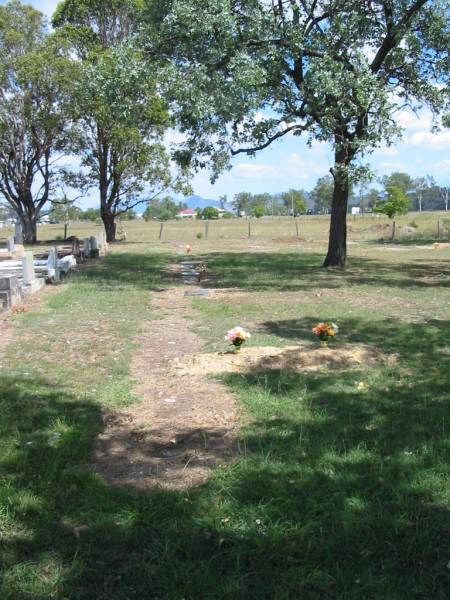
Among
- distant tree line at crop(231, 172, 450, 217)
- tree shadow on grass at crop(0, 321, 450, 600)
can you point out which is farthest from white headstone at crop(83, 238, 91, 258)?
distant tree line at crop(231, 172, 450, 217)

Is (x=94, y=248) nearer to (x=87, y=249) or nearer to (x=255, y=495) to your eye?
(x=87, y=249)

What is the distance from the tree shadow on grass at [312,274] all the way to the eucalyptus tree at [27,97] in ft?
51.7

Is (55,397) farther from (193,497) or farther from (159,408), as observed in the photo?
(193,497)

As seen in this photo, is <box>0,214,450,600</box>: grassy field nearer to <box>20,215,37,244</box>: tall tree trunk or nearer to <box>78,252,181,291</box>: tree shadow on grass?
<box>78,252,181,291</box>: tree shadow on grass

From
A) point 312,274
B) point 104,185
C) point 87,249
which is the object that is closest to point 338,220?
point 312,274

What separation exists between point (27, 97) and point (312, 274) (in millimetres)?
22169

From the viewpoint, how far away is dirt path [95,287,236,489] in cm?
390

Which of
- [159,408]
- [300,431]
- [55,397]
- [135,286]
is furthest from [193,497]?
[135,286]

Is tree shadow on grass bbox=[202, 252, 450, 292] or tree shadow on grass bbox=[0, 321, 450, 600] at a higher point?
tree shadow on grass bbox=[202, 252, 450, 292]

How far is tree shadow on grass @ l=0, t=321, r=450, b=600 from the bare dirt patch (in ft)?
4.68

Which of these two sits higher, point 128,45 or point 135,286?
A: point 128,45

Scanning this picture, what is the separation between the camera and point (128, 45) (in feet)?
48.0

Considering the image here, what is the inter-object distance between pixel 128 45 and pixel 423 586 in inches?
570

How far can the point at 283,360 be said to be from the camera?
658 cm
